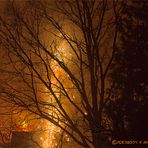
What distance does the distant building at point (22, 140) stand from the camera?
1606 centimetres

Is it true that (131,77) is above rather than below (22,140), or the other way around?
above

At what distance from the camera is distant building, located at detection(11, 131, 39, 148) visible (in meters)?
16.1

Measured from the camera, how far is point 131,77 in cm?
1638

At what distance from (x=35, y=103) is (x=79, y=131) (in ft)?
6.00

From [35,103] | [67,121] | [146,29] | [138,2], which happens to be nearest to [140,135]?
[67,121]

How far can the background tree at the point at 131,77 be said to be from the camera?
15242 mm

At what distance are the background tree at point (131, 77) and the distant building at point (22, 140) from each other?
3.33 m

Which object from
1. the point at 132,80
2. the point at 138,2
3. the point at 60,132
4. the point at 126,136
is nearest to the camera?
the point at 126,136

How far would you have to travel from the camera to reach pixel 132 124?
15258 millimetres

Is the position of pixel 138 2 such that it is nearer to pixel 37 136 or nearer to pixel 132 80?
pixel 132 80

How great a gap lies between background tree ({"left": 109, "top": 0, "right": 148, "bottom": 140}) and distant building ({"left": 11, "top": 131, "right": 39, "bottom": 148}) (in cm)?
333

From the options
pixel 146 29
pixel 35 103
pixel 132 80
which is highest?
pixel 146 29

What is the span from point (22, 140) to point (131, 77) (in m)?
5.45

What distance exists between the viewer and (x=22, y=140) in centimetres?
1784
